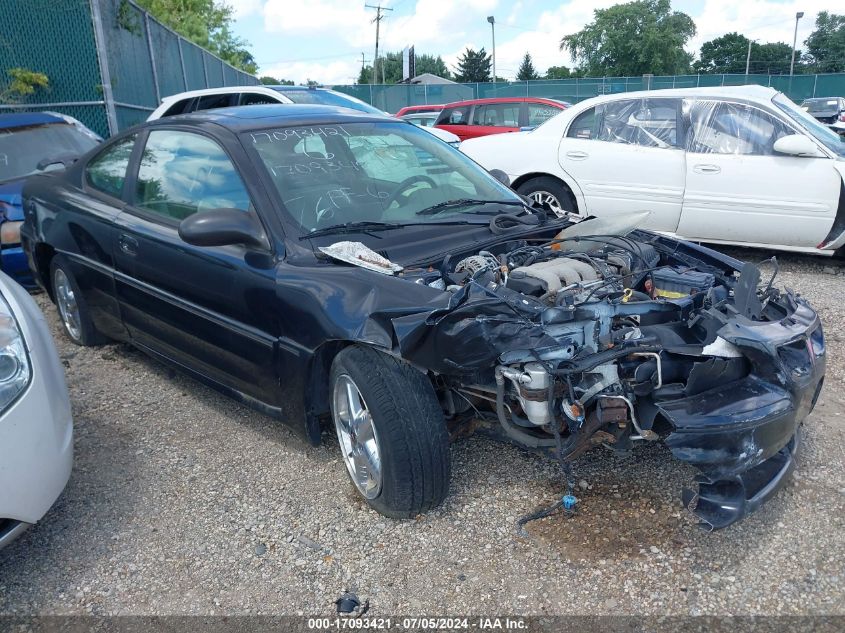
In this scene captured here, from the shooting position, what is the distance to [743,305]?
2717mm

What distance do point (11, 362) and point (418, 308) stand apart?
150 cm

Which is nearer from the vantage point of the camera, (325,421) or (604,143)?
(325,421)

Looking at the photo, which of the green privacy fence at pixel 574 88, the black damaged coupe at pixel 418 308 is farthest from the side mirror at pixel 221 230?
the green privacy fence at pixel 574 88

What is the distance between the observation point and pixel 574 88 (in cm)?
3070

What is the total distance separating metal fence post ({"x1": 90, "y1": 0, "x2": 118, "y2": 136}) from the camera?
10.8 m

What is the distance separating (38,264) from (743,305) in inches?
172

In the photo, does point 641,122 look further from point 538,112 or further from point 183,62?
point 183,62

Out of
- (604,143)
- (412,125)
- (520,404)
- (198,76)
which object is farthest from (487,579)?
(198,76)

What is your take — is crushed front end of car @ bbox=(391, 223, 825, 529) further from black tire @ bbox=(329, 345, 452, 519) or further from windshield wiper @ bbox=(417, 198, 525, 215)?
windshield wiper @ bbox=(417, 198, 525, 215)

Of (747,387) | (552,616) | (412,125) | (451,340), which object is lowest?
(552,616)

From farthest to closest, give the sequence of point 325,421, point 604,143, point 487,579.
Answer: point 604,143 < point 325,421 < point 487,579

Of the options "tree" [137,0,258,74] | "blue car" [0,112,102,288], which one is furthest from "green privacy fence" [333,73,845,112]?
"blue car" [0,112,102,288]

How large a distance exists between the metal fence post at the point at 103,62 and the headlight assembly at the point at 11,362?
31.3 feet

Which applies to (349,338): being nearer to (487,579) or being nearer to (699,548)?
(487,579)
